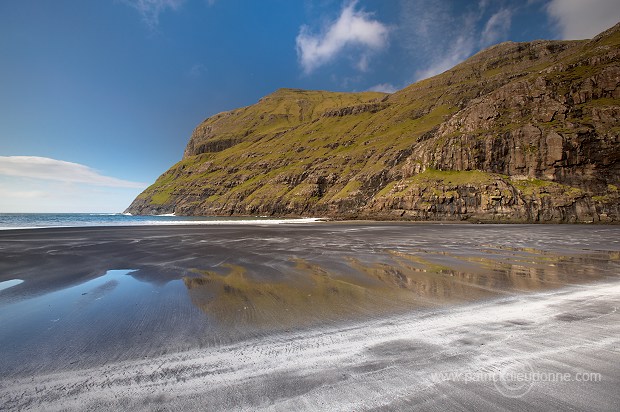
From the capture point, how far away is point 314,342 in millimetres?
5023

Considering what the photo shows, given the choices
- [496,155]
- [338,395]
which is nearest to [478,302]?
[338,395]

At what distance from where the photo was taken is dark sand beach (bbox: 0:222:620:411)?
3.38 meters

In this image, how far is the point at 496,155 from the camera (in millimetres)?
78938

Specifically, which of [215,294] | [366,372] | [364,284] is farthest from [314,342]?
[364,284]

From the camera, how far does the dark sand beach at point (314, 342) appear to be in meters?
3.38

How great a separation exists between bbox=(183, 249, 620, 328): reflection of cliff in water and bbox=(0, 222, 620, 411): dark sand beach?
0.09 m

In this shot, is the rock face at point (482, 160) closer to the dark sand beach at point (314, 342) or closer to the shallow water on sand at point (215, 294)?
the shallow water on sand at point (215, 294)

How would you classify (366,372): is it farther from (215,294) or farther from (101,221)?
(101,221)

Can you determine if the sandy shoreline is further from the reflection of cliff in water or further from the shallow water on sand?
the reflection of cliff in water

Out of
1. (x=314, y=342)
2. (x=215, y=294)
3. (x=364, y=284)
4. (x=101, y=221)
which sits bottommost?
(x=364, y=284)

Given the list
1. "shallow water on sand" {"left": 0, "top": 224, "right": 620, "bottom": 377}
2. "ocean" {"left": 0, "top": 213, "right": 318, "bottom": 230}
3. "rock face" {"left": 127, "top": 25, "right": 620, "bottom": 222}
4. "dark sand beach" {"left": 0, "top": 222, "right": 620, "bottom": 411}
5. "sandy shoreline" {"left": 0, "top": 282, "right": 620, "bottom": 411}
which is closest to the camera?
"sandy shoreline" {"left": 0, "top": 282, "right": 620, "bottom": 411}

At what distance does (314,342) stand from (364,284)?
4867 millimetres

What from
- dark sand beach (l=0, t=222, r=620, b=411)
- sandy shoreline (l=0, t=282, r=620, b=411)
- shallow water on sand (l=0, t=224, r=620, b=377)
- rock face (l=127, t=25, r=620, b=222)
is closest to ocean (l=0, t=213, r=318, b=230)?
rock face (l=127, t=25, r=620, b=222)

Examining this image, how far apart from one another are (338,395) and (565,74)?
4649 inches
